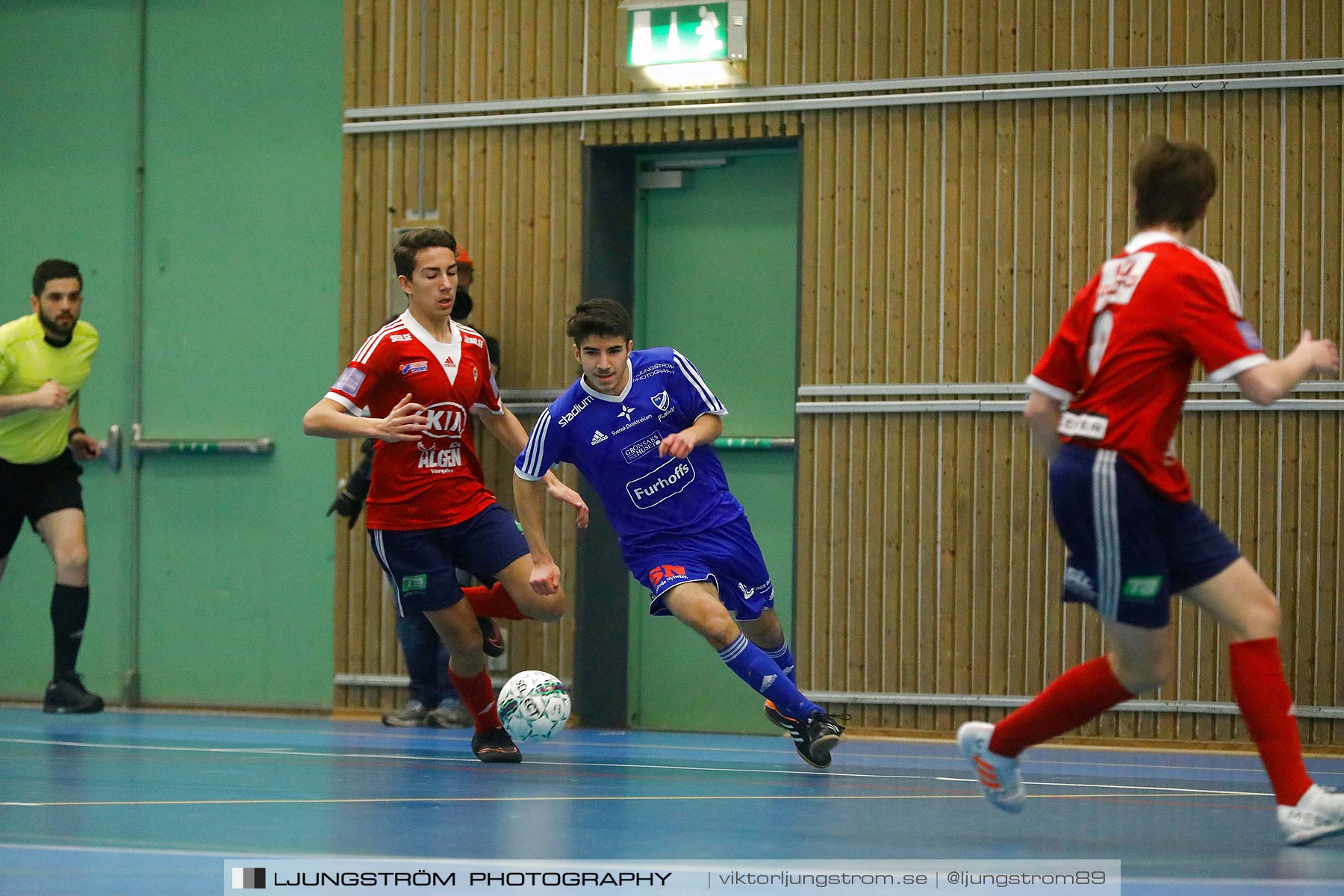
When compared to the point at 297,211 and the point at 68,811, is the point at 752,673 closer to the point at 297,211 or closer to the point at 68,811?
the point at 68,811

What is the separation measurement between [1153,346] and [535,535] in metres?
2.90

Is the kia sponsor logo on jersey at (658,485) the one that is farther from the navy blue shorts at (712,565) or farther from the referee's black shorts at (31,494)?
the referee's black shorts at (31,494)

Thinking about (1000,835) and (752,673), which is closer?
(1000,835)

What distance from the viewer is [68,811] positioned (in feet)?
15.9

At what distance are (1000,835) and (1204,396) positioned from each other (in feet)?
13.8

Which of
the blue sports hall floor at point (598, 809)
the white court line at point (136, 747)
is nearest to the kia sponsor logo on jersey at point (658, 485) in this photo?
the blue sports hall floor at point (598, 809)

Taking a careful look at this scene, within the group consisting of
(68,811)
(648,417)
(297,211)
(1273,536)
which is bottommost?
(68,811)

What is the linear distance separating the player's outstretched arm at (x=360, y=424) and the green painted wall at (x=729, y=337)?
3.23 meters

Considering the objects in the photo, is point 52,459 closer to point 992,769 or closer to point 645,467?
point 645,467

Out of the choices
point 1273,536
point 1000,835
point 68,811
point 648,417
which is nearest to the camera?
point 1000,835

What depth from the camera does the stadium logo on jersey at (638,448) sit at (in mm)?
6328

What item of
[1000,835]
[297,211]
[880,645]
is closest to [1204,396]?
[880,645]

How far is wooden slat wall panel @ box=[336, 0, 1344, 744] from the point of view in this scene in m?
7.91

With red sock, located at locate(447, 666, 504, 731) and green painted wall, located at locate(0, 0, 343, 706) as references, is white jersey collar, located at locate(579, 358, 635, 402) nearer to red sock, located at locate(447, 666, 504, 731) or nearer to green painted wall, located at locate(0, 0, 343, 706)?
red sock, located at locate(447, 666, 504, 731)
